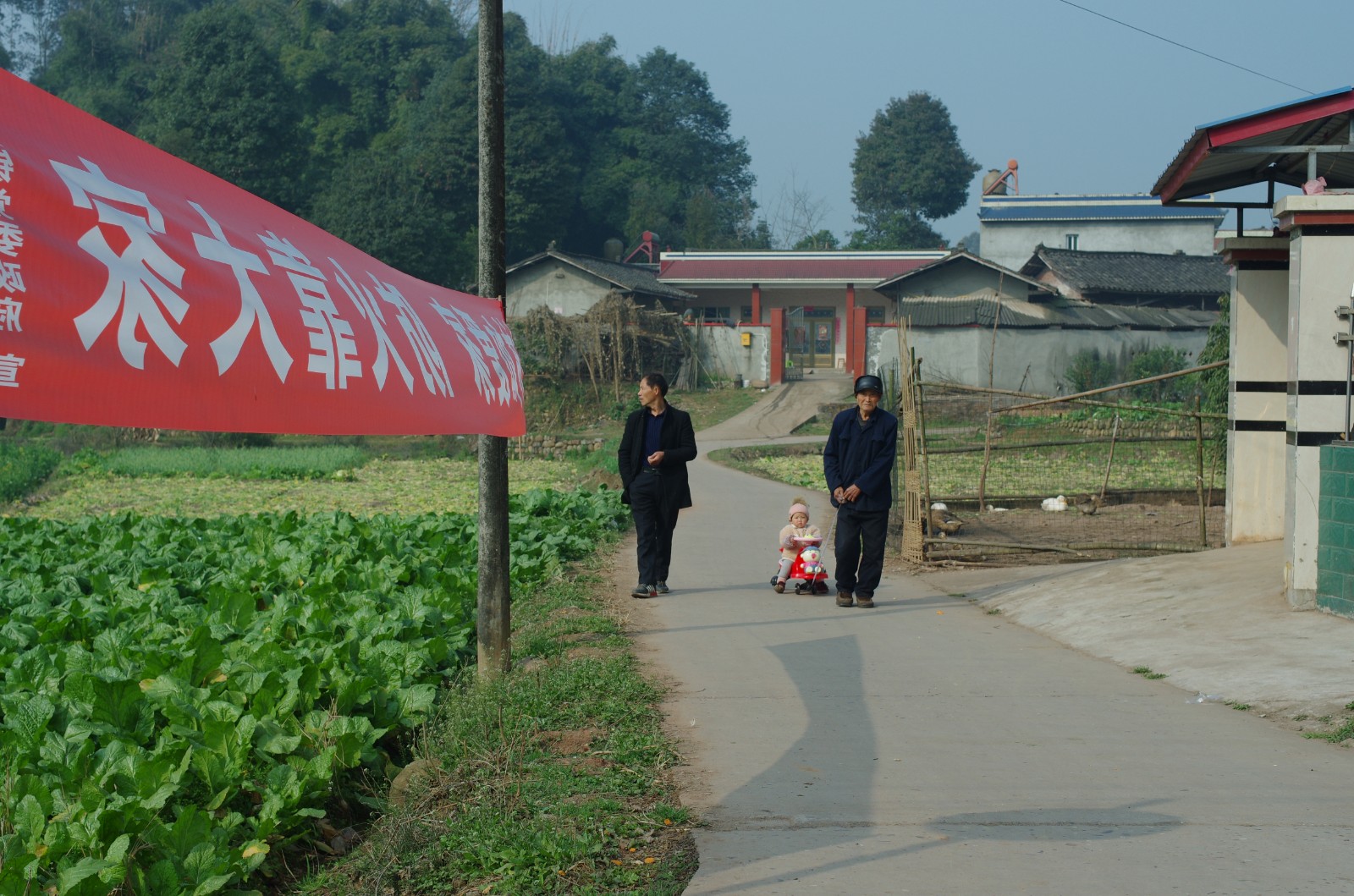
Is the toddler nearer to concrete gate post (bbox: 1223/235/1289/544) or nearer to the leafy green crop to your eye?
the leafy green crop

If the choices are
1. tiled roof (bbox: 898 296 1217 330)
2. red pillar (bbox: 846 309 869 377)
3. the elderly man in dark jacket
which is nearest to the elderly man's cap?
the elderly man in dark jacket

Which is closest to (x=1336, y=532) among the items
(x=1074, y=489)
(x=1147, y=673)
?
(x=1147, y=673)

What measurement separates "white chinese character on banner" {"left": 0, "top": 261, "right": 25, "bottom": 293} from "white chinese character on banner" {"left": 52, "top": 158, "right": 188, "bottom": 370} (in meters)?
0.15

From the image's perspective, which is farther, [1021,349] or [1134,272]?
[1134,272]

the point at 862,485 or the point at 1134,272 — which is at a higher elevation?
the point at 1134,272

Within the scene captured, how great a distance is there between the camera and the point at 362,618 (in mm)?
7039

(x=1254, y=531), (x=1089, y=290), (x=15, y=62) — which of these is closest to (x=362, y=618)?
(x=1254, y=531)

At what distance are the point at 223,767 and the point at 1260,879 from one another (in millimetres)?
3886

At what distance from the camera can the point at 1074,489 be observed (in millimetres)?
17422

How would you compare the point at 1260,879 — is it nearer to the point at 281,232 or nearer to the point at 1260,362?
the point at 281,232

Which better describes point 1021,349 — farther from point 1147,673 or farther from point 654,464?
point 1147,673

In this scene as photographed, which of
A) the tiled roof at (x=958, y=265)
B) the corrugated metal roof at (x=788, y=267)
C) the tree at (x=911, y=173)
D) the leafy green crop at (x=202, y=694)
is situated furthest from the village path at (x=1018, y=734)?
the tree at (x=911, y=173)

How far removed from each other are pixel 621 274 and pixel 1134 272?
56.0 ft

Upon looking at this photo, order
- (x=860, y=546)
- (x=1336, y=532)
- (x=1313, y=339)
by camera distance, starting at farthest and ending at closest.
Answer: (x=860, y=546) < (x=1313, y=339) < (x=1336, y=532)
